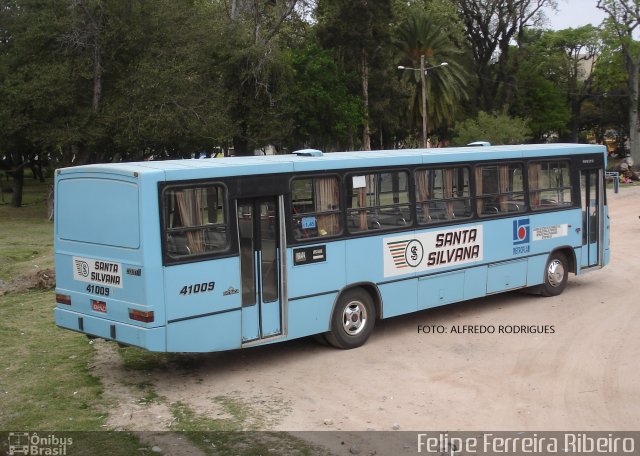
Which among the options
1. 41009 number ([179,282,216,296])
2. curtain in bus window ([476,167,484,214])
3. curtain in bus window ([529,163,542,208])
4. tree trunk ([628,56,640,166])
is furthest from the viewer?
tree trunk ([628,56,640,166])

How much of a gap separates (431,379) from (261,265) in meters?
2.59

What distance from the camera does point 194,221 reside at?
9.57 m

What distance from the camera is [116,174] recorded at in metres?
9.43

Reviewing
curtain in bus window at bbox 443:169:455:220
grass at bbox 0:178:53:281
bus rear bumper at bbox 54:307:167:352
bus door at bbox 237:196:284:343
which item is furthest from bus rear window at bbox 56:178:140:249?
grass at bbox 0:178:53:281

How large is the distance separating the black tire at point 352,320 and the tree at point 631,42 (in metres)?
54.6

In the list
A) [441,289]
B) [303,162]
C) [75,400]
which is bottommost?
[75,400]

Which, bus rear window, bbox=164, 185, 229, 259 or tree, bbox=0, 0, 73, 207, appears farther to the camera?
tree, bbox=0, 0, 73, 207

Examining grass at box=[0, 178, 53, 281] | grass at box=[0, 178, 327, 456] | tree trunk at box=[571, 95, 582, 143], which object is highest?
tree trunk at box=[571, 95, 582, 143]

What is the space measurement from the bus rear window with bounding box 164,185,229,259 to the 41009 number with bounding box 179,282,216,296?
0.36 metres

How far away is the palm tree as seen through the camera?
57.2 meters

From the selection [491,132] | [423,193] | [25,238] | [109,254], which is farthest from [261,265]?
[491,132]

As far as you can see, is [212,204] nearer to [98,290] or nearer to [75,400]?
[98,290]

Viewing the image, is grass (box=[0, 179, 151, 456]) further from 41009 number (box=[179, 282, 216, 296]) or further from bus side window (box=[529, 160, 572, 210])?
bus side window (box=[529, 160, 572, 210])

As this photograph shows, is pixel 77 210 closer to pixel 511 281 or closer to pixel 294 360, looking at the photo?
pixel 294 360
